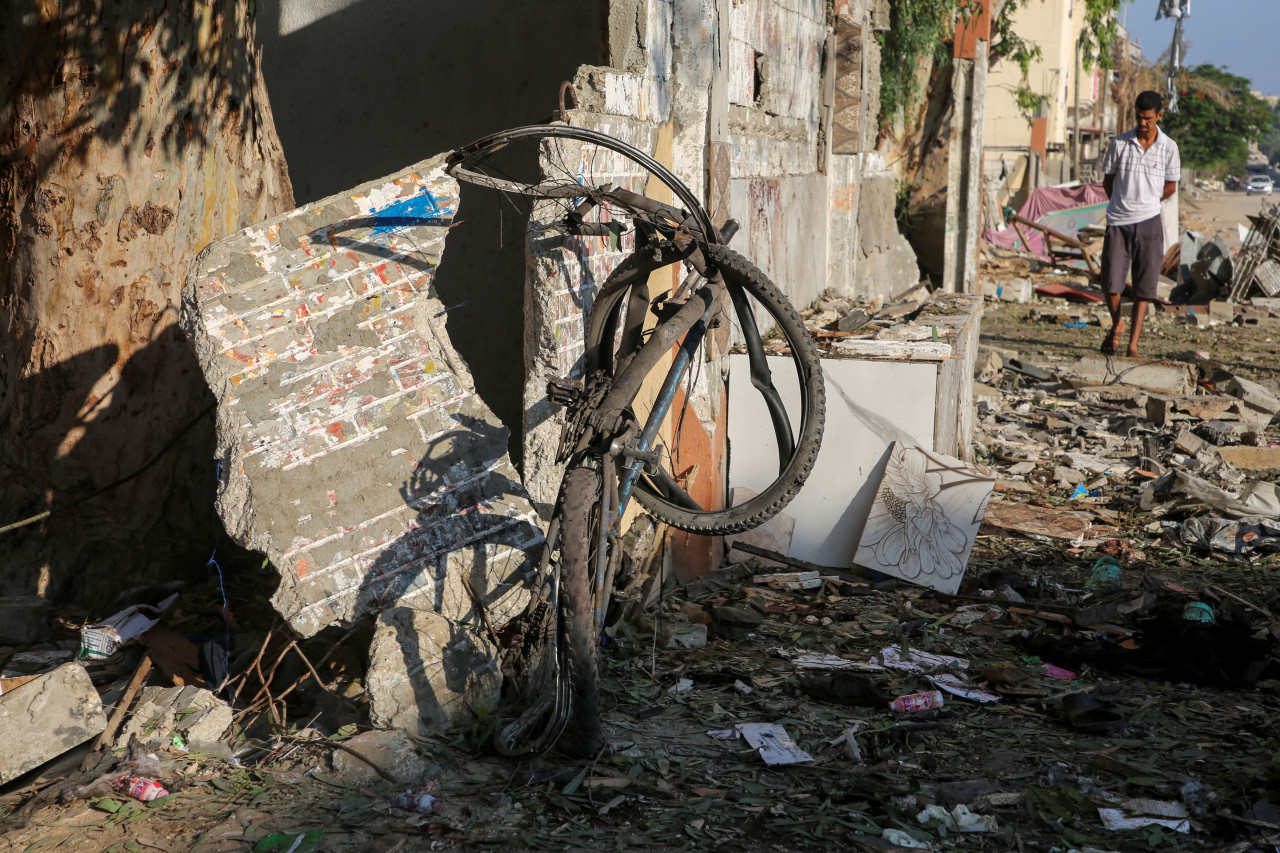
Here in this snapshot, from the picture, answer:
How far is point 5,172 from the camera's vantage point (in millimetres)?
4168

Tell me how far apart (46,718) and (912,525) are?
3.81 m

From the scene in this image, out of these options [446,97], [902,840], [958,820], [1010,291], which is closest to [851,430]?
[958,820]

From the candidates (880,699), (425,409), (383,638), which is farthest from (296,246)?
(880,699)

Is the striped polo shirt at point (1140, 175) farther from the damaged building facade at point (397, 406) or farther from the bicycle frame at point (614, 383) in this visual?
the bicycle frame at point (614, 383)

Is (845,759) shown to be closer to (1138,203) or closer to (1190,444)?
(1190,444)

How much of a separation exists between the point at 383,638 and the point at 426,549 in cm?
40

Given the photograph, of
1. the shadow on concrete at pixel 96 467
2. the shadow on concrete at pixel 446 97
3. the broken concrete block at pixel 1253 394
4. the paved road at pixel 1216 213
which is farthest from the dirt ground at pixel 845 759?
the paved road at pixel 1216 213

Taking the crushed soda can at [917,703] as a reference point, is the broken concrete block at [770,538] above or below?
above

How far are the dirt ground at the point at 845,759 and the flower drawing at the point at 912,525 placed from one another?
0.91ft

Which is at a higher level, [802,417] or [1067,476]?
[802,417]

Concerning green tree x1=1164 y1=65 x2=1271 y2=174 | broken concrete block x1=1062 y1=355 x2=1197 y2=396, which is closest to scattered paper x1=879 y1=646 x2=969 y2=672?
broken concrete block x1=1062 y1=355 x2=1197 y2=396

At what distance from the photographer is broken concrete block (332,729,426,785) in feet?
10.1

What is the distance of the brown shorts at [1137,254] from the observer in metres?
9.09

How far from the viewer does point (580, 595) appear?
2928 mm
